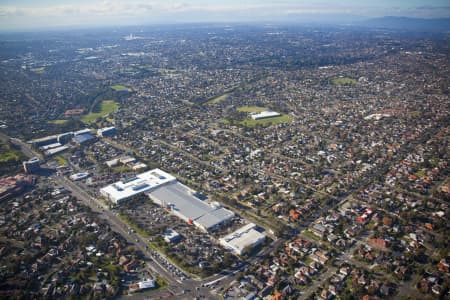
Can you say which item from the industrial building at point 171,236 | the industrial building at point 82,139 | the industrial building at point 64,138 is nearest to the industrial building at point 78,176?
the industrial building at point 82,139

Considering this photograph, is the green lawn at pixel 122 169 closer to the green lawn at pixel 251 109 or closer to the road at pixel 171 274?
the road at pixel 171 274

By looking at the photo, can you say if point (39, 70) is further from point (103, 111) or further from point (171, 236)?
point (171, 236)

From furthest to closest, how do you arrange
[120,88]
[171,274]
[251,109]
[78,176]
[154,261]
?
[120,88] < [251,109] < [78,176] < [154,261] < [171,274]

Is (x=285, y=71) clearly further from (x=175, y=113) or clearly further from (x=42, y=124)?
(x=42, y=124)

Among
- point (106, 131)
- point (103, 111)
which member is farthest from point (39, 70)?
point (106, 131)

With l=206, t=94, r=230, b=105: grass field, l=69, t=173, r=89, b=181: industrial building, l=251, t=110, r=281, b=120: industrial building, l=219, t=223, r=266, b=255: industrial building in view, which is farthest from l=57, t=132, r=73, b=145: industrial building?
l=219, t=223, r=266, b=255: industrial building
